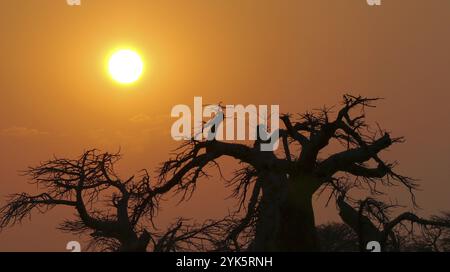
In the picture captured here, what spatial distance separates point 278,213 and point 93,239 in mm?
5537

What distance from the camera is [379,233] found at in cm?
1332

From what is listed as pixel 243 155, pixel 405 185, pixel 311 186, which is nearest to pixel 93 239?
pixel 243 155
